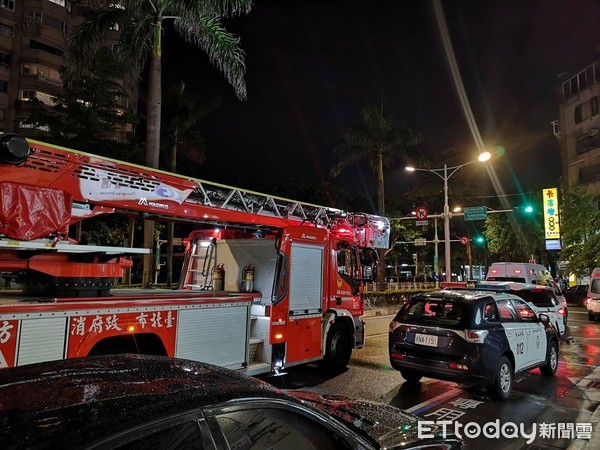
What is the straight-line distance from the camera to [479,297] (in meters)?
6.98

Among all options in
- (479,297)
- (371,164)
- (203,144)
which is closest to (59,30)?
(203,144)

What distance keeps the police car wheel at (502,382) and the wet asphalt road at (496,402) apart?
0.13 m

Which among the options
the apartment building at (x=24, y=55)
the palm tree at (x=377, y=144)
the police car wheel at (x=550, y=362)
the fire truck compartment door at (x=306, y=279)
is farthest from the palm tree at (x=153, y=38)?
the apartment building at (x=24, y=55)

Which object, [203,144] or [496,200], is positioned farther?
[496,200]

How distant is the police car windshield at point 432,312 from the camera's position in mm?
6859

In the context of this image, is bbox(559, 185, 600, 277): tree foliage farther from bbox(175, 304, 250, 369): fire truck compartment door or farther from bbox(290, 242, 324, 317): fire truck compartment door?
bbox(175, 304, 250, 369): fire truck compartment door

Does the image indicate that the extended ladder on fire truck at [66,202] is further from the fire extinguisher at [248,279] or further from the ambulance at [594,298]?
the ambulance at [594,298]

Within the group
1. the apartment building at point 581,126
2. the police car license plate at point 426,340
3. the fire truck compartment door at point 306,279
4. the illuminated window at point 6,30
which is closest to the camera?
the police car license plate at point 426,340

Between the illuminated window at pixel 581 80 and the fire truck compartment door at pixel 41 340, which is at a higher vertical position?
the illuminated window at pixel 581 80

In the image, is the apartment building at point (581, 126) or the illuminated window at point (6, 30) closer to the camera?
the illuminated window at point (6, 30)

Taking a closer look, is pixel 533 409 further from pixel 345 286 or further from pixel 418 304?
pixel 345 286

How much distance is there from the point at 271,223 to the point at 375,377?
11.2 feet

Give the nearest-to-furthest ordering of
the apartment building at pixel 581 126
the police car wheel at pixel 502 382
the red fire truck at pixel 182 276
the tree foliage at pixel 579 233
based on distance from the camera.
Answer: the red fire truck at pixel 182 276 → the police car wheel at pixel 502 382 → the tree foliage at pixel 579 233 → the apartment building at pixel 581 126

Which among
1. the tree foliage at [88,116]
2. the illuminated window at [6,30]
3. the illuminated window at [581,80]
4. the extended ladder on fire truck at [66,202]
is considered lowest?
the extended ladder on fire truck at [66,202]
